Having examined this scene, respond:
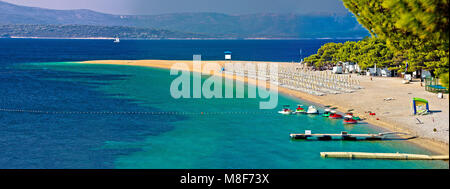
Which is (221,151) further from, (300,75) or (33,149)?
(300,75)

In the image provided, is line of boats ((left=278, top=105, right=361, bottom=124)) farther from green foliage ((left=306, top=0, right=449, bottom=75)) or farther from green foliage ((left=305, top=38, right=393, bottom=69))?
green foliage ((left=305, top=38, right=393, bottom=69))

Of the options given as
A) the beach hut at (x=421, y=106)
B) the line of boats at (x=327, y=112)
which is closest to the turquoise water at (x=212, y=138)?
the line of boats at (x=327, y=112)

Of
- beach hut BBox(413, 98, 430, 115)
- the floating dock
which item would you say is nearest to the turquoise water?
the floating dock

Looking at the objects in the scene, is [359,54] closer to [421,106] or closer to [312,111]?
[312,111]

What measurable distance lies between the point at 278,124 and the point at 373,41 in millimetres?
32272

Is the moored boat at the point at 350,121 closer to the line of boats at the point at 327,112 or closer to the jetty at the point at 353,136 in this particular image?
the line of boats at the point at 327,112

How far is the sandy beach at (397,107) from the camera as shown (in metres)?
28.9

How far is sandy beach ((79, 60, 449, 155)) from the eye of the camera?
28938 millimetres

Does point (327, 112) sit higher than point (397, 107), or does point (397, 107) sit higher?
point (397, 107)

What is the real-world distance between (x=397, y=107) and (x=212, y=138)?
1471 cm

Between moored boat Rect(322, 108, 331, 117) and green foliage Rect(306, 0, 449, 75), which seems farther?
moored boat Rect(322, 108, 331, 117)

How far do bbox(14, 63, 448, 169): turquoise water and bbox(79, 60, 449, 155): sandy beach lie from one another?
4.69 feet

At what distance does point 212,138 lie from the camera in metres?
30.9

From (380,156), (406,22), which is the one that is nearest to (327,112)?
(380,156)
